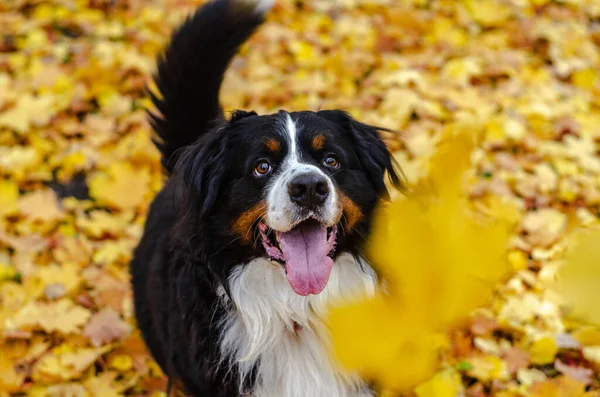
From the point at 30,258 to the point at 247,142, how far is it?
1.95 metres

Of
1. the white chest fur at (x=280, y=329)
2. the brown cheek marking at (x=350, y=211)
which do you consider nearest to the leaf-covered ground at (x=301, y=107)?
the brown cheek marking at (x=350, y=211)

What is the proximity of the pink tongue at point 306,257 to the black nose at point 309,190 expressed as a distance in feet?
0.52

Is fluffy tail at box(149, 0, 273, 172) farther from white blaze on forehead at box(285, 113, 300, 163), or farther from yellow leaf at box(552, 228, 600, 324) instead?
yellow leaf at box(552, 228, 600, 324)

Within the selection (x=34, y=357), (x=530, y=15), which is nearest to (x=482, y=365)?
(x=34, y=357)

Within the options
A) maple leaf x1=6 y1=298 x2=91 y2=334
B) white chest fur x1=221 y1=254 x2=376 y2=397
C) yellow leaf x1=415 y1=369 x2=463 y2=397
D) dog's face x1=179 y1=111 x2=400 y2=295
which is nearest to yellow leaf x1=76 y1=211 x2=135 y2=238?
maple leaf x1=6 y1=298 x2=91 y2=334

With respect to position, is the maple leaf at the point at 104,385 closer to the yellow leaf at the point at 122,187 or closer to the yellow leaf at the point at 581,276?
the yellow leaf at the point at 122,187

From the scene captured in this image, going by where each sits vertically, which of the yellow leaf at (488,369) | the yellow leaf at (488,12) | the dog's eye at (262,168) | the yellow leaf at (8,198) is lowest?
the yellow leaf at (8,198)

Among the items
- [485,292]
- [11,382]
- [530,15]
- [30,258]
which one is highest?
[530,15]

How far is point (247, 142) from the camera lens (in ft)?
7.99

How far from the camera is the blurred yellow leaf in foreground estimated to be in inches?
19.7

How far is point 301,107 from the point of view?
4.97m

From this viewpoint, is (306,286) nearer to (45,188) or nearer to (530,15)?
(45,188)

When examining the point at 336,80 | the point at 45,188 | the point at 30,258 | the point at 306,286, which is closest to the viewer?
the point at 306,286

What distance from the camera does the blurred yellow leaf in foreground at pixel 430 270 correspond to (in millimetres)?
500
